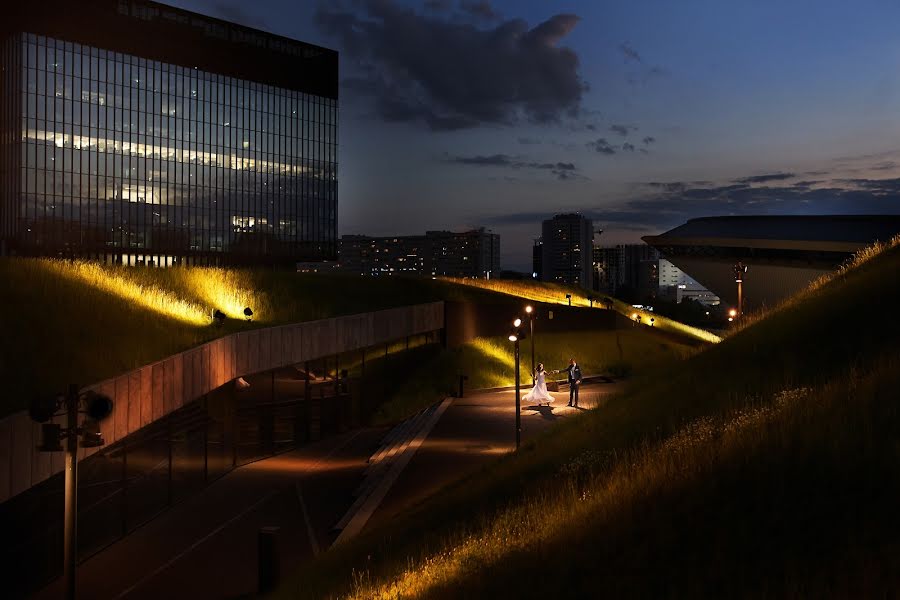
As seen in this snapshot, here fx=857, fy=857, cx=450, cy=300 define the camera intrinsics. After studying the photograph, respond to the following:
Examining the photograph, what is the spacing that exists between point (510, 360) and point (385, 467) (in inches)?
955

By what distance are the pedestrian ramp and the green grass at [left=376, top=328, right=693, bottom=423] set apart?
5863mm

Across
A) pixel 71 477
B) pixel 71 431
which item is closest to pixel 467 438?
pixel 71 477

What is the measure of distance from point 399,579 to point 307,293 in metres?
30.5

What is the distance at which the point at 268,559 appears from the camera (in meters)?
15.0

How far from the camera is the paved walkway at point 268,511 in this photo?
17484 mm

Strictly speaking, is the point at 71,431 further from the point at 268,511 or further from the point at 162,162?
the point at 162,162

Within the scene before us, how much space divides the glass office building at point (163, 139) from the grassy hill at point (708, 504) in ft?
217

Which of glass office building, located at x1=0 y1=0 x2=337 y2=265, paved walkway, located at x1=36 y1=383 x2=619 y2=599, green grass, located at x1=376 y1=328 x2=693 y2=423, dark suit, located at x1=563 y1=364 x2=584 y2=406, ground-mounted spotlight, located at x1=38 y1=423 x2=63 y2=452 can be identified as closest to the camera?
ground-mounted spotlight, located at x1=38 y1=423 x2=63 y2=452

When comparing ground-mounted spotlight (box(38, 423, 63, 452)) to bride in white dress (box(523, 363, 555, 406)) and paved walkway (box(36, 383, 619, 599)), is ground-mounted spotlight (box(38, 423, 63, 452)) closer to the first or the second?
paved walkway (box(36, 383, 619, 599))

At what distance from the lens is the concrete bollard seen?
14812 millimetres

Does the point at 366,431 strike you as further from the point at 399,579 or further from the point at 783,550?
the point at 783,550

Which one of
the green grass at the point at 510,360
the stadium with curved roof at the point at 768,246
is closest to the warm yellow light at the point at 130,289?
the green grass at the point at 510,360

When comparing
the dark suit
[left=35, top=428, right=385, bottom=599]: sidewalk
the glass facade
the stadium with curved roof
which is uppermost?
the glass facade

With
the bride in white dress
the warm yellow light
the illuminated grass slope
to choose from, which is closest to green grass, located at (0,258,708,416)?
the warm yellow light
